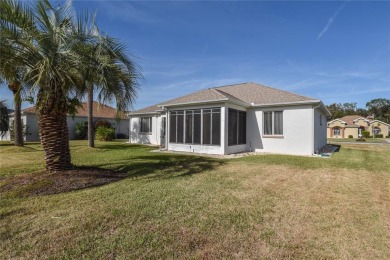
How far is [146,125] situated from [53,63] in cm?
1760

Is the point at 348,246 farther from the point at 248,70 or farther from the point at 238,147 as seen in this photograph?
the point at 248,70

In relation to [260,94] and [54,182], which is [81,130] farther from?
[54,182]

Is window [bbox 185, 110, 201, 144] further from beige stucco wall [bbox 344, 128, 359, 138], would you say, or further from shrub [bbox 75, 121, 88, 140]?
beige stucco wall [bbox 344, 128, 359, 138]

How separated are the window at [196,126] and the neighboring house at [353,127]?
2132 inches

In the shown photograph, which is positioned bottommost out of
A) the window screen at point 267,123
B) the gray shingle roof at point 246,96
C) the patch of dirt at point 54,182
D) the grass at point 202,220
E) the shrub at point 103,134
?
the grass at point 202,220

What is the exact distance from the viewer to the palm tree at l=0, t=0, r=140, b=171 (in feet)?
21.4

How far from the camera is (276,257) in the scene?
3051 mm

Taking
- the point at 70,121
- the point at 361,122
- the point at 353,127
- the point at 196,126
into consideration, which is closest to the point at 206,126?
the point at 196,126

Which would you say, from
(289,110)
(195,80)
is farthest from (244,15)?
(195,80)

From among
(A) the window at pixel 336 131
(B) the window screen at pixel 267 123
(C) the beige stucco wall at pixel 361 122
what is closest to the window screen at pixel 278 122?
(B) the window screen at pixel 267 123

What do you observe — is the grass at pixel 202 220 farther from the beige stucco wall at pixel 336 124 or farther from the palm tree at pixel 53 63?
the beige stucco wall at pixel 336 124

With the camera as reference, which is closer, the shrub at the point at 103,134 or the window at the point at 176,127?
the window at the point at 176,127

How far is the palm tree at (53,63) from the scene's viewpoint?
21.4ft

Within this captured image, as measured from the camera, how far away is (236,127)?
1509 cm
